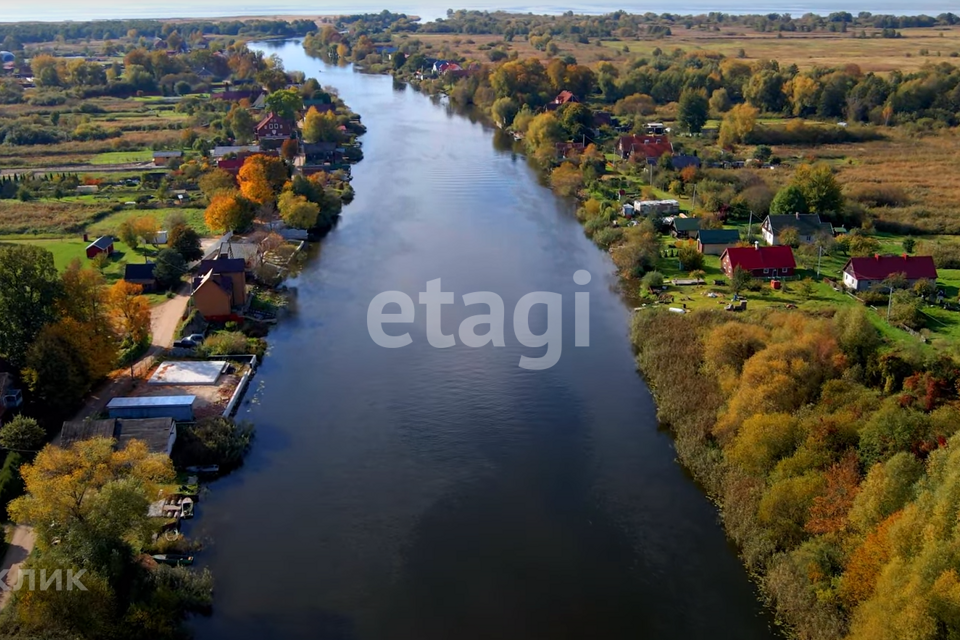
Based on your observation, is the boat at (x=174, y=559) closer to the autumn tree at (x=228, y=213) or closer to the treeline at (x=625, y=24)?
the autumn tree at (x=228, y=213)

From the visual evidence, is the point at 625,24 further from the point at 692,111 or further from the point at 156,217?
the point at 156,217

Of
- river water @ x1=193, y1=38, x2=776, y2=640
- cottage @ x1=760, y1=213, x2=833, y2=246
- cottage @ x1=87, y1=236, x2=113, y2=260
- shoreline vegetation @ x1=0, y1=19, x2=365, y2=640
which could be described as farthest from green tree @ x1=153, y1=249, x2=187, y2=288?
cottage @ x1=760, y1=213, x2=833, y2=246

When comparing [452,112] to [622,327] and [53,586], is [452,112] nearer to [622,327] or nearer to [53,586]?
[622,327]

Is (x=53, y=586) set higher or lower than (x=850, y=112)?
lower

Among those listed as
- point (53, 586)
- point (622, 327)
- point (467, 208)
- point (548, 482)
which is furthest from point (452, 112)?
point (53, 586)

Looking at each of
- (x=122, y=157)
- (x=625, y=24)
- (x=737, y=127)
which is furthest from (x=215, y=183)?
(x=625, y=24)

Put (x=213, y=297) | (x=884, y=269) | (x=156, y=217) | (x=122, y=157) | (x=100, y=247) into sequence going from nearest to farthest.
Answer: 1. (x=213, y=297)
2. (x=884, y=269)
3. (x=100, y=247)
4. (x=156, y=217)
5. (x=122, y=157)
